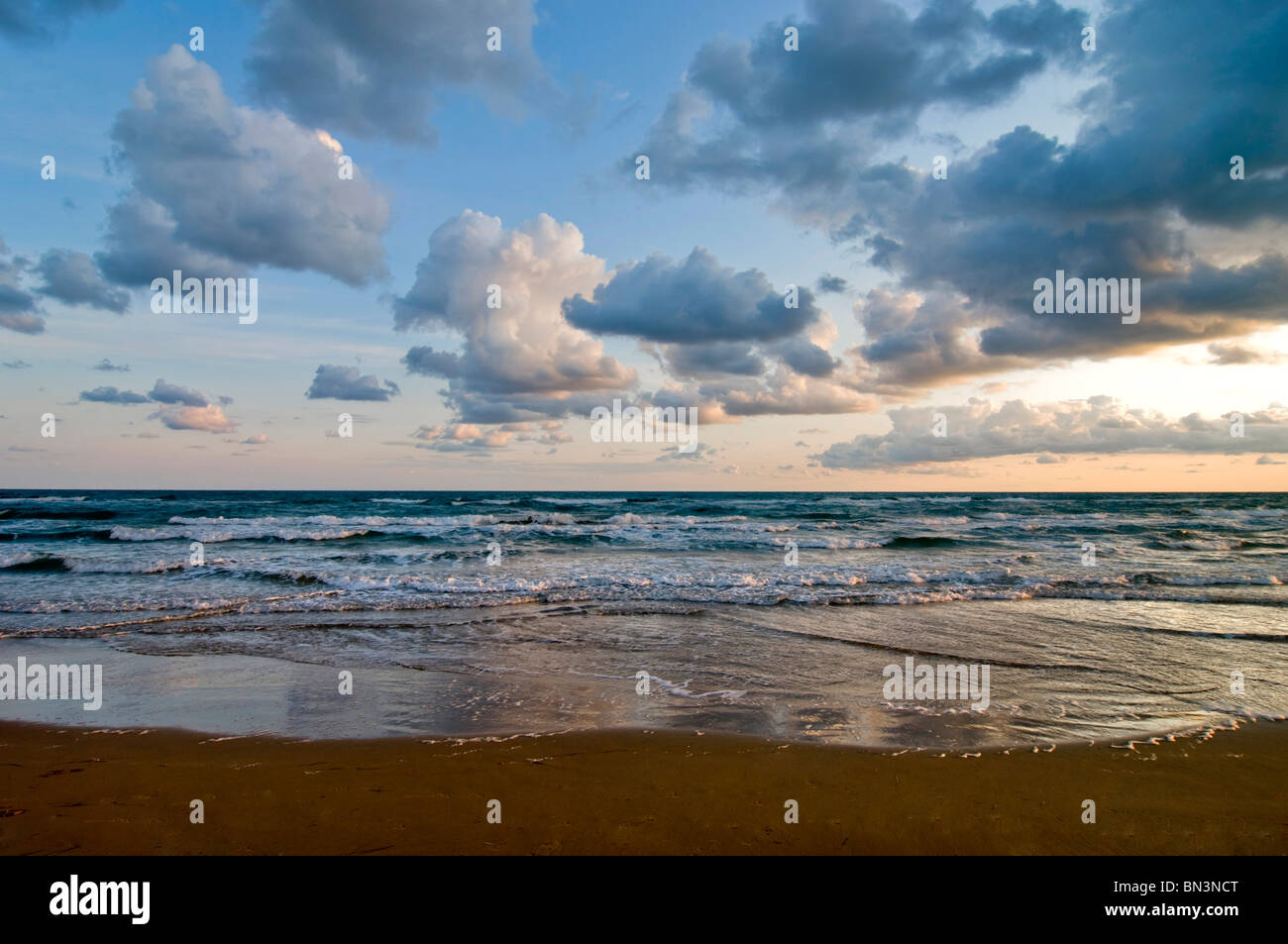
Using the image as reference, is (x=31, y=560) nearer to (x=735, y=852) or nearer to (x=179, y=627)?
(x=179, y=627)

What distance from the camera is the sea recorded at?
6188 millimetres

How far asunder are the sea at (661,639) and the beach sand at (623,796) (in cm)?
45

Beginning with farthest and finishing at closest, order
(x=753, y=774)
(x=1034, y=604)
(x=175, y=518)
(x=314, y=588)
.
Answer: (x=175, y=518) < (x=314, y=588) < (x=1034, y=604) < (x=753, y=774)

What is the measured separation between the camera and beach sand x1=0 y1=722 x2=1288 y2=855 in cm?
381

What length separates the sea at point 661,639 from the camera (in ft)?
20.3

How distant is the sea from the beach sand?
455mm

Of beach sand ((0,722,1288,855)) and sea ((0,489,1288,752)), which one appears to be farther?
sea ((0,489,1288,752))

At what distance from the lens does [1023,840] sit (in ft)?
12.5

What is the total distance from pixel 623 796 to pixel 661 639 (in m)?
5.41

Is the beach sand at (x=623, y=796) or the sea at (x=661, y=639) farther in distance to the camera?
the sea at (x=661, y=639)

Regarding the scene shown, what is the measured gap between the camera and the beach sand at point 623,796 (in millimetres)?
3812

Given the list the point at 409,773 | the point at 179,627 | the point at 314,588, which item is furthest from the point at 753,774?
the point at 314,588

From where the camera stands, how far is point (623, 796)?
4359 millimetres
